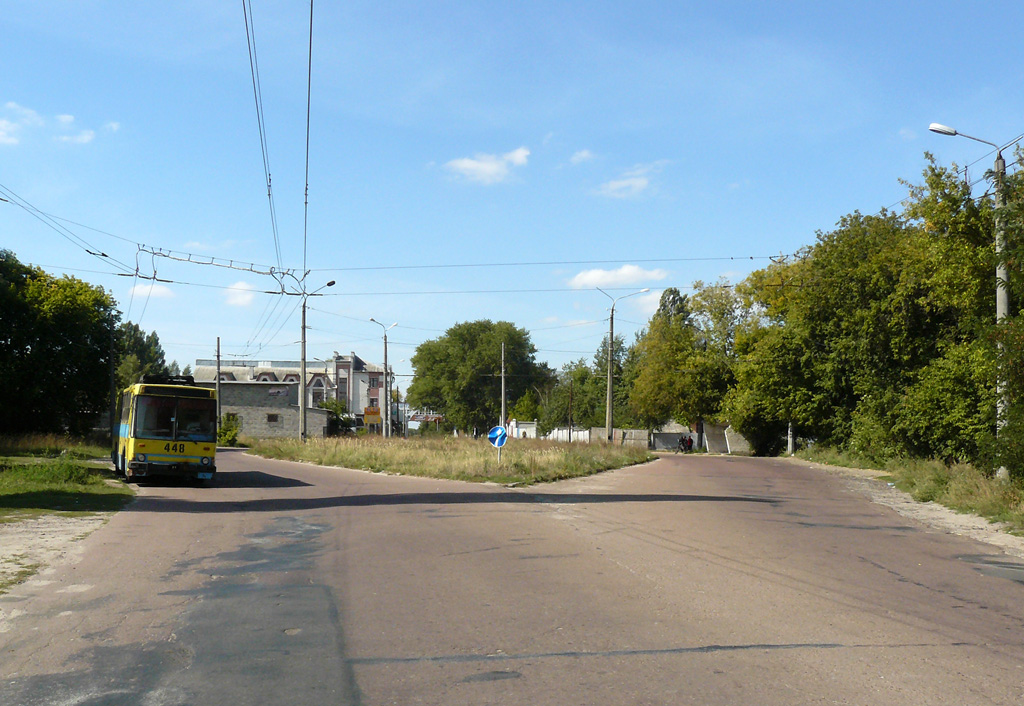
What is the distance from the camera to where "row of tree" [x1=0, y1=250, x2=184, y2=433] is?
47.9 metres

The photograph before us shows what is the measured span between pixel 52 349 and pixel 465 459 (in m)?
31.2

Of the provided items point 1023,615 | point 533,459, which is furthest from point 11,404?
point 1023,615

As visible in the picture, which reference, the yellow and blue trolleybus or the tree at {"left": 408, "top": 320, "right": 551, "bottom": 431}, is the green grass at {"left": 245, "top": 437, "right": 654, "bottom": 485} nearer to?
the yellow and blue trolleybus

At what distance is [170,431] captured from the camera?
23859mm

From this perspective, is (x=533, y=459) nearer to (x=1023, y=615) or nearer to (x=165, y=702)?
(x=1023, y=615)

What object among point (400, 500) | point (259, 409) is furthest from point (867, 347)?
point (259, 409)

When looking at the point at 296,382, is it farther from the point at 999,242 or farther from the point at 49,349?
the point at 999,242

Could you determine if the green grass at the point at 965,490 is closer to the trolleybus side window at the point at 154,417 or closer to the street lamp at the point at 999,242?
the street lamp at the point at 999,242

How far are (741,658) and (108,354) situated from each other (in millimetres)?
53925

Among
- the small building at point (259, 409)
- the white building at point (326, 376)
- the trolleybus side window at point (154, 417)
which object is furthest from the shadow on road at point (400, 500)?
the white building at point (326, 376)

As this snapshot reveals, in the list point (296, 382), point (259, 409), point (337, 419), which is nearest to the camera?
point (259, 409)

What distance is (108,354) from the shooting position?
53.3 meters

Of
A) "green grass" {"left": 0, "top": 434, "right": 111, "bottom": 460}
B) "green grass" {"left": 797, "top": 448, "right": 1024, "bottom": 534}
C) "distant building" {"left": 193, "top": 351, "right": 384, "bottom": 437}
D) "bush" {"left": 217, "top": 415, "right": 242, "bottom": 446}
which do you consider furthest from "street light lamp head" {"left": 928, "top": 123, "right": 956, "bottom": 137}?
"distant building" {"left": 193, "top": 351, "right": 384, "bottom": 437}

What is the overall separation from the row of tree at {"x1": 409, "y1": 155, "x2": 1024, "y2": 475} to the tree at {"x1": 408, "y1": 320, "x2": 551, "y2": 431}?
14.2 inches
